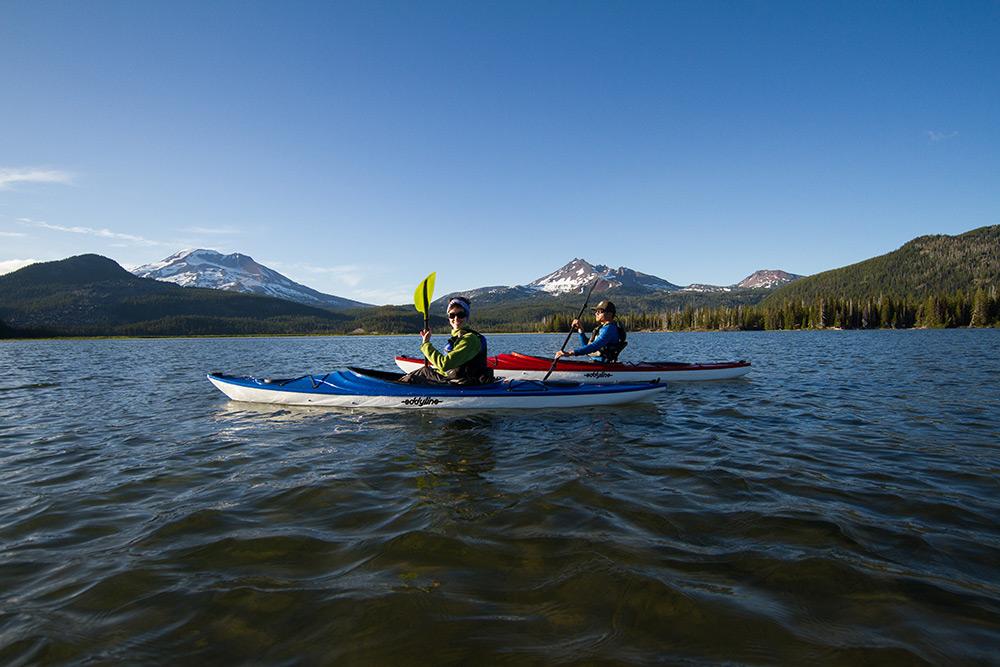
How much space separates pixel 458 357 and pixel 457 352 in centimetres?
16

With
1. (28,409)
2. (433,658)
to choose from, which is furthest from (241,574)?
(28,409)

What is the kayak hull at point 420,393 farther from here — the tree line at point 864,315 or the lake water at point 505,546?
the tree line at point 864,315

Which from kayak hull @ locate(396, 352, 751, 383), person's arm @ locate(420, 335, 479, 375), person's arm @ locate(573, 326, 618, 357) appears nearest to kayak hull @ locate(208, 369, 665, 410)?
person's arm @ locate(420, 335, 479, 375)

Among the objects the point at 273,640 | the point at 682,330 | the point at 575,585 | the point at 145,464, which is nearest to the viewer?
the point at 273,640

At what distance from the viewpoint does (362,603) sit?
4.33 meters

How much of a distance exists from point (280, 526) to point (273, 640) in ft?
8.35

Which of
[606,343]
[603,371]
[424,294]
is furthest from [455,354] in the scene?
[603,371]

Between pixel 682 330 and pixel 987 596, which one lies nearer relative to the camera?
pixel 987 596

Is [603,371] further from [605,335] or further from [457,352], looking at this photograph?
[457,352]

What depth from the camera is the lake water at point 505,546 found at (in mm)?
3822

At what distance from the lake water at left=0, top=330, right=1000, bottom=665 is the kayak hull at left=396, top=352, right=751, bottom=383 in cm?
784

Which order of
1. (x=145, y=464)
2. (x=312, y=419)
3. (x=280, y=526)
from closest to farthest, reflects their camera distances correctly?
(x=280, y=526) → (x=145, y=464) → (x=312, y=419)

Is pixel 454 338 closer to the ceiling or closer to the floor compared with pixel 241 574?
closer to the ceiling

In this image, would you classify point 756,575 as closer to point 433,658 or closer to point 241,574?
point 433,658
